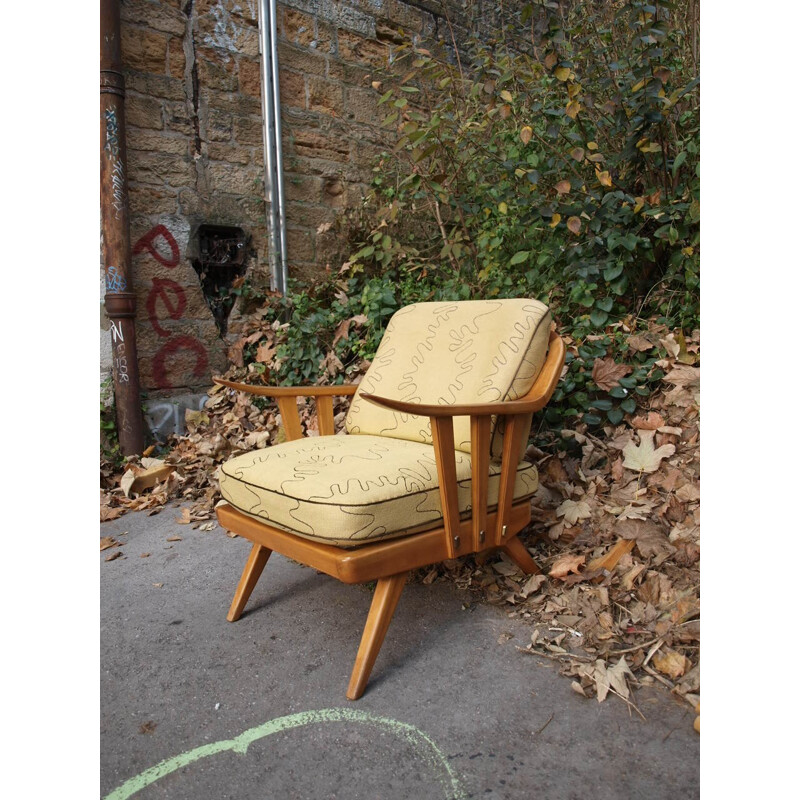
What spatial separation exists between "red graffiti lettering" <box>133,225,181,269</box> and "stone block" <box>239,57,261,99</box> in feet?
3.70

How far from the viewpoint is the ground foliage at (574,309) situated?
2.14m

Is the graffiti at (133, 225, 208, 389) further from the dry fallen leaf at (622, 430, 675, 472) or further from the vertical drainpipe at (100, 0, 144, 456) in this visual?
the dry fallen leaf at (622, 430, 675, 472)

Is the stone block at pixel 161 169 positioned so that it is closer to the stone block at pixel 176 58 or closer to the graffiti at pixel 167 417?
the stone block at pixel 176 58

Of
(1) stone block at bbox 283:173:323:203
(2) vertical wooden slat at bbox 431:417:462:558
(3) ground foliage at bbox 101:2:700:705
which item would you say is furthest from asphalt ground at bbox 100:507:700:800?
(1) stone block at bbox 283:173:323:203

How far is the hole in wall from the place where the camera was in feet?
13.9

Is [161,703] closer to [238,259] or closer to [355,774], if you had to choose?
[355,774]

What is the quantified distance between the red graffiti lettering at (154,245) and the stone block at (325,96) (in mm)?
1425

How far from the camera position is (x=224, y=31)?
4.17m

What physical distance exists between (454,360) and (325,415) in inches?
23.7

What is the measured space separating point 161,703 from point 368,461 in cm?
89

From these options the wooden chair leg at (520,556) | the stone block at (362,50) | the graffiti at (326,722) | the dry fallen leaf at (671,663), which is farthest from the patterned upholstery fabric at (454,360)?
the stone block at (362,50)

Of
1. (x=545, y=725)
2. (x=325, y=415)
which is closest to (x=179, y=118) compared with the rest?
(x=325, y=415)
